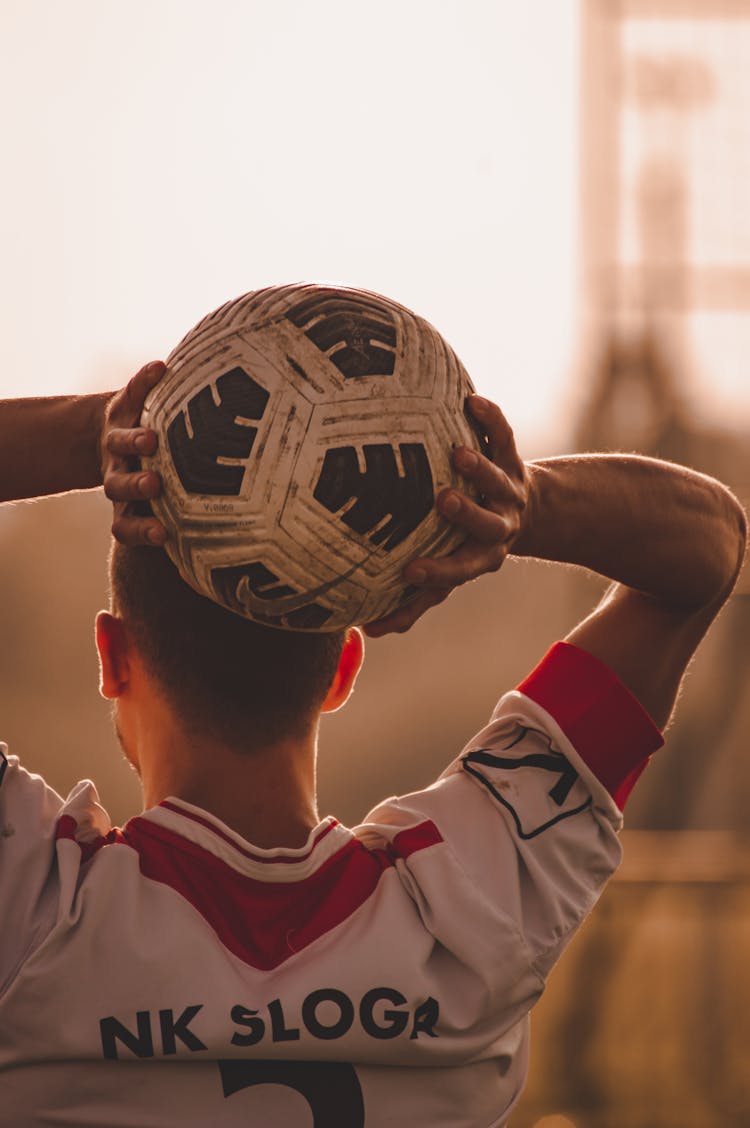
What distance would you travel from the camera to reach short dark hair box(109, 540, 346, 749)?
64.1 inches

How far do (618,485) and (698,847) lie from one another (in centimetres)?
475

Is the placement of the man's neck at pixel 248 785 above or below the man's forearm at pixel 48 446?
below

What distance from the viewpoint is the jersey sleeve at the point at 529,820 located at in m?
1.55

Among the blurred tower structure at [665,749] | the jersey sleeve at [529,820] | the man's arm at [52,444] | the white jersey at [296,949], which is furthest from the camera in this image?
the blurred tower structure at [665,749]

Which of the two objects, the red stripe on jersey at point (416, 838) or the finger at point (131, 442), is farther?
the red stripe on jersey at point (416, 838)

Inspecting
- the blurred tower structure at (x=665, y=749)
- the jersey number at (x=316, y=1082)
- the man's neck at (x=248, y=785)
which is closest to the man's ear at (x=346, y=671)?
the man's neck at (x=248, y=785)

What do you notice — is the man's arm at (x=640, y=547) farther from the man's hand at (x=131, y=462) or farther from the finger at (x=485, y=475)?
the man's hand at (x=131, y=462)

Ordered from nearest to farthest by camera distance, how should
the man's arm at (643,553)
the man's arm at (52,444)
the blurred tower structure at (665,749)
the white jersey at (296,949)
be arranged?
the white jersey at (296,949), the man's arm at (52,444), the man's arm at (643,553), the blurred tower structure at (665,749)

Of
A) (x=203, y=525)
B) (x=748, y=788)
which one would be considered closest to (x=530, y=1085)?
(x=748, y=788)

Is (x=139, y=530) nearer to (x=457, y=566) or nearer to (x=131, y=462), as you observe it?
(x=131, y=462)

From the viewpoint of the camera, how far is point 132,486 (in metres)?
1.50

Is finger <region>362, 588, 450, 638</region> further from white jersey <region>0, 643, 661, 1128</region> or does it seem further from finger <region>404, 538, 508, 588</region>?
white jersey <region>0, 643, 661, 1128</region>

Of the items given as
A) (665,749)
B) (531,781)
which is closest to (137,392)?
(531,781)

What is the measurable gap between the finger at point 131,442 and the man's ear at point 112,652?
26 cm
